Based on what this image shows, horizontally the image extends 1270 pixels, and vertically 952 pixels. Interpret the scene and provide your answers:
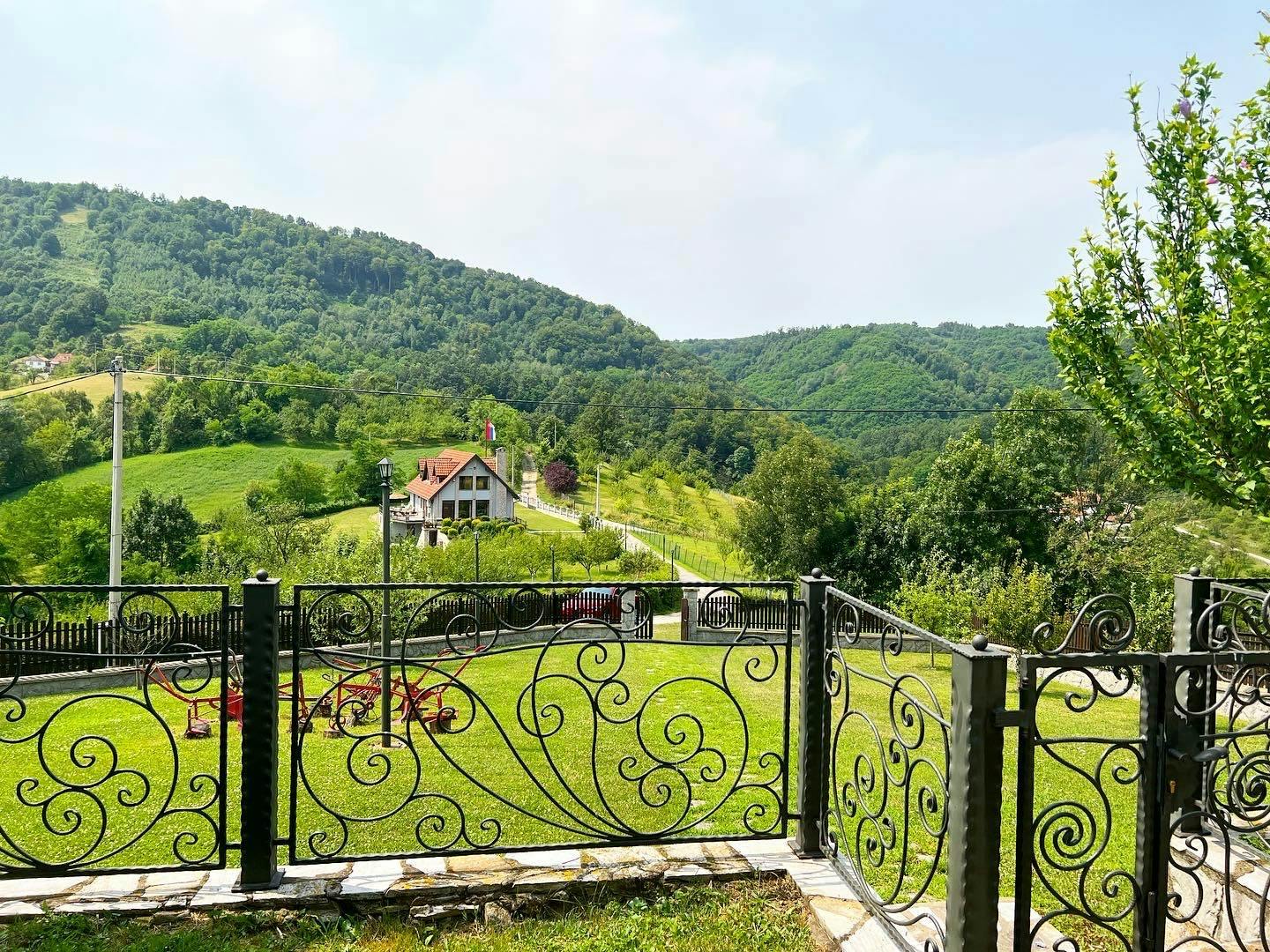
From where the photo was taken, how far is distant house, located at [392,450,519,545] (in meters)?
38.9

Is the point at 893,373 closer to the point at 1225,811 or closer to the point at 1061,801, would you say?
the point at 1225,811

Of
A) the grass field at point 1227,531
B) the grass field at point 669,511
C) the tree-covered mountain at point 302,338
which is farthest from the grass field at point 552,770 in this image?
the tree-covered mountain at point 302,338

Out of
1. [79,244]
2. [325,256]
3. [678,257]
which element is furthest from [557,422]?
[79,244]

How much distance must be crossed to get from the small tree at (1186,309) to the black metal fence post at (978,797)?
4.30 m

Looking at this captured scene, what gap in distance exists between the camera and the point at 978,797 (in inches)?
74.4

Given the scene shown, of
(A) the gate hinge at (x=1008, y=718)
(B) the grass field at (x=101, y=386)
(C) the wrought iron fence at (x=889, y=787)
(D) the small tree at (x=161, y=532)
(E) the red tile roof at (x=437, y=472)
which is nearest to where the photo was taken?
(A) the gate hinge at (x=1008, y=718)

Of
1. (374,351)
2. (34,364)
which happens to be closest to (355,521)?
(374,351)

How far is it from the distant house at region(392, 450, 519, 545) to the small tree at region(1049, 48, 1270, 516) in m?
33.9

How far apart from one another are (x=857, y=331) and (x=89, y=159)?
57.5 metres

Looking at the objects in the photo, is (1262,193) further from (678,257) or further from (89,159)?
(89,159)

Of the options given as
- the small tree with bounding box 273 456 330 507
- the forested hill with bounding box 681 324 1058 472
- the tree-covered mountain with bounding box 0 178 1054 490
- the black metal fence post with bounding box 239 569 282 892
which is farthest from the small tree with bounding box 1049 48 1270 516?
the forested hill with bounding box 681 324 1058 472

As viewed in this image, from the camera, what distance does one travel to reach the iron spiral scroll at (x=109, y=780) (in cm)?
264

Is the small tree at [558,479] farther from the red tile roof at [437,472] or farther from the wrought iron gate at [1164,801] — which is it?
the wrought iron gate at [1164,801]

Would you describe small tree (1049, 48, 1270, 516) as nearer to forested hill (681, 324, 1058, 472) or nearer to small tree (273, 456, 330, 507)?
small tree (273, 456, 330, 507)
